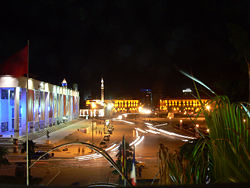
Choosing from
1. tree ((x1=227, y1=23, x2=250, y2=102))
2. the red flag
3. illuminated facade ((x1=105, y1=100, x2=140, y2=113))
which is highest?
tree ((x1=227, y1=23, x2=250, y2=102))

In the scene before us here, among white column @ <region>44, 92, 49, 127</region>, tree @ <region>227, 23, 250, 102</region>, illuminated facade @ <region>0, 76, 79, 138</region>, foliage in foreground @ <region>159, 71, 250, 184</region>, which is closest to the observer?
foliage in foreground @ <region>159, 71, 250, 184</region>

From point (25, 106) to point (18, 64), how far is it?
56.8 ft

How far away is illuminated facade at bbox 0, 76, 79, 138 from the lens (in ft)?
85.0

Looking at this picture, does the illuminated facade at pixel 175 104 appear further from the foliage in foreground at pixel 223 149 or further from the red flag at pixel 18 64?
the foliage in foreground at pixel 223 149

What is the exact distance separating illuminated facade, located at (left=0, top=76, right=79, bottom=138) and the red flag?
41.9 feet

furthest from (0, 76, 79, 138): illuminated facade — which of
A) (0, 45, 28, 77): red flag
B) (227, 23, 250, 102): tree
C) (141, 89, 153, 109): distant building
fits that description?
(141, 89, 153, 109): distant building

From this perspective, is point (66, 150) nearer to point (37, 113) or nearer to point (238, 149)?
point (37, 113)

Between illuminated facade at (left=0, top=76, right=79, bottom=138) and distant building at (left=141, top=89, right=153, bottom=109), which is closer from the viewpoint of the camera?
illuminated facade at (left=0, top=76, right=79, bottom=138)

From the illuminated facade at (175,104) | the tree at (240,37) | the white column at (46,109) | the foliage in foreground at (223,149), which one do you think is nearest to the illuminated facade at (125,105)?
the illuminated facade at (175,104)

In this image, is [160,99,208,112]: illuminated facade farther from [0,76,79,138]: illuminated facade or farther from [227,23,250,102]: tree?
[227,23,250,102]: tree

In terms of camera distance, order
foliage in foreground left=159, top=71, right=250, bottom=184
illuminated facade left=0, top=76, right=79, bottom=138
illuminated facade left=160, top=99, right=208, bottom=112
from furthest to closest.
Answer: illuminated facade left=160, top=99, right=208, bottom=112
illuminated facade left=0, top=76, right=79, bottom=138
foliage in foreground left=159, top=71, right=250, bottom=184

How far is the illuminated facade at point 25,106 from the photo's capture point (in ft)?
85.0

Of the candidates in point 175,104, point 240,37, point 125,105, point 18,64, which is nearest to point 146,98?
point 125,105

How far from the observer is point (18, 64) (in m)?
11.9
